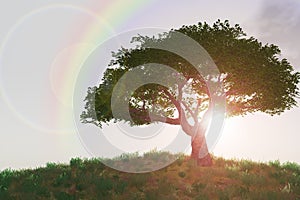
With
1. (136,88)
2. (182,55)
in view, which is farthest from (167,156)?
(182,55)

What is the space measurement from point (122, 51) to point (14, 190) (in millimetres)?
11899

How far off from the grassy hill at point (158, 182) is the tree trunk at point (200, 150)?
2.29 ft

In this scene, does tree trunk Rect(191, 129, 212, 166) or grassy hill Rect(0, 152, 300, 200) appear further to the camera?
tree trunk Rect(191, 129, 212, 166)

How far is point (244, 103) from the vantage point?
29188mm

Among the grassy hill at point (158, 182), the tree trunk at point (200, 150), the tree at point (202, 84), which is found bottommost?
the grassy hill at point (158, 182)

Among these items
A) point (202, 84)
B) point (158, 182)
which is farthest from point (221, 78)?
point (158, 182)

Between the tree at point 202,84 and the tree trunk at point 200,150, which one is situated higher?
the tree at point 202,84

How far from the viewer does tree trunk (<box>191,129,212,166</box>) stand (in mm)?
28078

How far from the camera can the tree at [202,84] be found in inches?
1048

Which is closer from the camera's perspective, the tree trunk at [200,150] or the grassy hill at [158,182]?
the grassy hill at [158,182]

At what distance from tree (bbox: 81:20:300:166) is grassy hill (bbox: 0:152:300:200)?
3.04 metres

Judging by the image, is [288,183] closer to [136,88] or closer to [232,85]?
[232,85]

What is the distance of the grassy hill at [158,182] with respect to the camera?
21375mm

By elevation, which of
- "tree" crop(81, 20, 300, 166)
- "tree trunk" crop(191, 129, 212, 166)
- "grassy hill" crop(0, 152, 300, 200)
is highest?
"tree" crop(81, 20, 300, 166)
